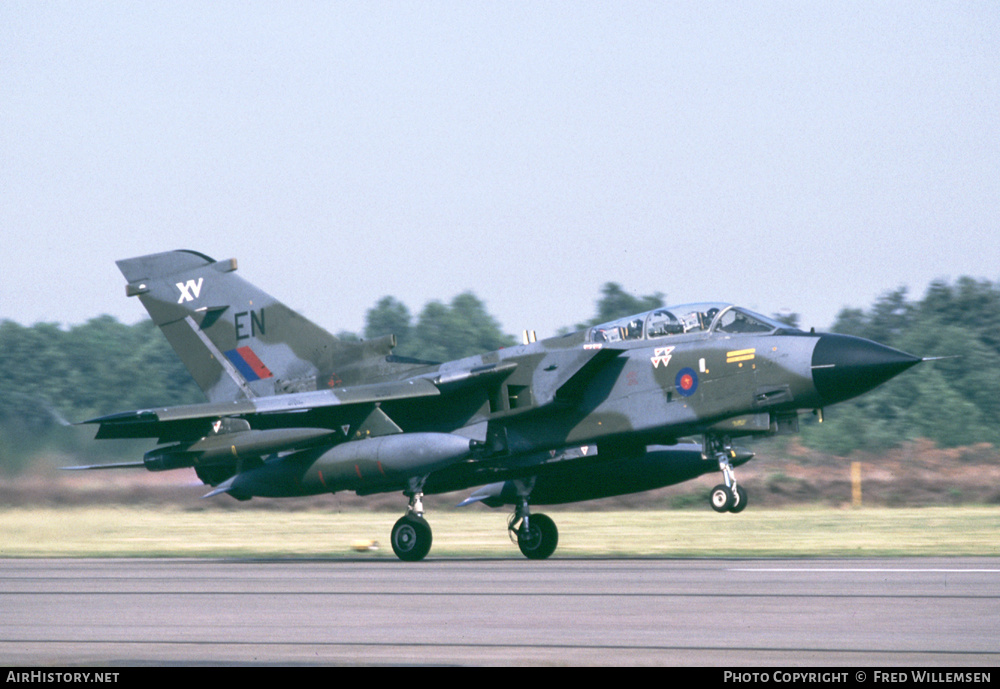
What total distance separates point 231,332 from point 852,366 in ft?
35.5

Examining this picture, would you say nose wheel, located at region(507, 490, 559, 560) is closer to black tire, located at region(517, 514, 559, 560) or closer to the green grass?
black tire, located at region(517, 514, 559, 560)

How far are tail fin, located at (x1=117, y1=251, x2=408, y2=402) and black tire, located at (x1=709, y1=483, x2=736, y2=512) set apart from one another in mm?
6997

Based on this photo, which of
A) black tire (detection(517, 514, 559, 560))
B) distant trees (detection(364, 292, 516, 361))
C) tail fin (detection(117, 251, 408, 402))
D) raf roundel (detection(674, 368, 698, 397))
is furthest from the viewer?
distant trees (detection(364, 292, 516, 361))

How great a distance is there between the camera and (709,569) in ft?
48.2

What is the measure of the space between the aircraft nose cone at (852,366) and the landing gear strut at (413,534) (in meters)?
5.82

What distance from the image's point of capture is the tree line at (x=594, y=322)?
1778 inches

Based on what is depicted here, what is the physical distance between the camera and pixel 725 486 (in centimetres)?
1554

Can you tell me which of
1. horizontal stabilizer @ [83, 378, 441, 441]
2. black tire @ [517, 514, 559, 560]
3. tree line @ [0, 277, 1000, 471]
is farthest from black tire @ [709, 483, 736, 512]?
tree line @ [0, 277, 1000, 471]

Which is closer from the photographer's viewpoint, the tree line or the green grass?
the green grass

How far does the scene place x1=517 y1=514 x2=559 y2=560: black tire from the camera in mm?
18453

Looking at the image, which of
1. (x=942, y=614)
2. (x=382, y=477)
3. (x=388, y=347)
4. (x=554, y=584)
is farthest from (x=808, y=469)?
(x=942, y=614)

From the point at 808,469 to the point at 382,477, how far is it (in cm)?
1771

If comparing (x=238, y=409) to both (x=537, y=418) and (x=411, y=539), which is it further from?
(x=537, y=418)
